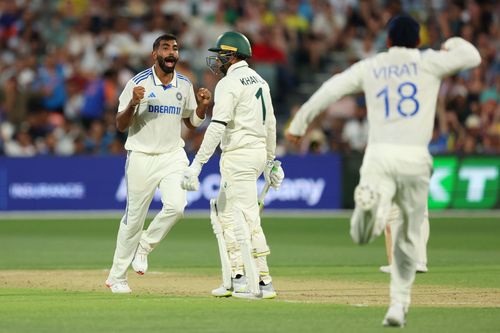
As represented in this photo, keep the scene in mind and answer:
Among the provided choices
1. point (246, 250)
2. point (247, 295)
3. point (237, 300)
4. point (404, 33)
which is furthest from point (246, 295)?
point (404, 33)

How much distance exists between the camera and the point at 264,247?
1139 centimetres

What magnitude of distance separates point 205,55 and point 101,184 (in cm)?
442

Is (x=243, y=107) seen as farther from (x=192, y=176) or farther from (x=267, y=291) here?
(x=267, y=291)

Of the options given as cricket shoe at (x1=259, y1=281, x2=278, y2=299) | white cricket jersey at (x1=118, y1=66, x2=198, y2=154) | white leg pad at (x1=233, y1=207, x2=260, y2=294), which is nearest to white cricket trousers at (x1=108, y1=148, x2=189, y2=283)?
white cricket jersey at (x1=118, y1=66, x2=198, y2=154)

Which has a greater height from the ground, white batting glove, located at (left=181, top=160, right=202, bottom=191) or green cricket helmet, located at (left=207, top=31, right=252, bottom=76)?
green cricket helmet, located at (left=207, top=31, right=252, bottom=76)

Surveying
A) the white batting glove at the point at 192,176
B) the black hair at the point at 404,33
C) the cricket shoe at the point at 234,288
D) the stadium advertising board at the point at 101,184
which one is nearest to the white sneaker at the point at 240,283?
the cricket shoe at the point at 234,288

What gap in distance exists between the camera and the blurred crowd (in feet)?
82.3

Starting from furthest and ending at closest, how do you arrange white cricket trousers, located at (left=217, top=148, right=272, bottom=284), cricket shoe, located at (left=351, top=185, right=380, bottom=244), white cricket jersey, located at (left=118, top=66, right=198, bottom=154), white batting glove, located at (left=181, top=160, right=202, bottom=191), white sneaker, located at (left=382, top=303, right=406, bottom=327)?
white cricket jersey, located at (left=118, top=66, right=198, bottom=154), white cricket trousers, located at (left=217, top=148, right=272, bottom=284), white batting glove, located at (left=181, top=160, right=202, bottom=191), white sneaker, located at (left=382, top=303, right=406, bottom=327), cricket shoe, located at (left=351, top=185, right=380, bottom=244)

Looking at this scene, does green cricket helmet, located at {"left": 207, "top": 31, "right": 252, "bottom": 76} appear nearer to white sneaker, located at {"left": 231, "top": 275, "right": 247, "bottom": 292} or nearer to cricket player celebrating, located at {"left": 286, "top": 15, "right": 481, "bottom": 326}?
white sneaker, located at {"left": 231, "top": 275, "right": 247, "bottom": 292}

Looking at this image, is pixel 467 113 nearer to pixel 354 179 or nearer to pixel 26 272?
pixel 354 179

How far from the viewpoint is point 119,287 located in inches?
470

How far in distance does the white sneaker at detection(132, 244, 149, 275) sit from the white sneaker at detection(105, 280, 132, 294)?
19 cm

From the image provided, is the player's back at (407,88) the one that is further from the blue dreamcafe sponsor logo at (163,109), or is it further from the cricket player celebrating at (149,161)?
the blue dreamcafe sponsor logo at (163,109)

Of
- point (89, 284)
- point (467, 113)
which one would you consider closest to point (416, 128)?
point (89, 284)
